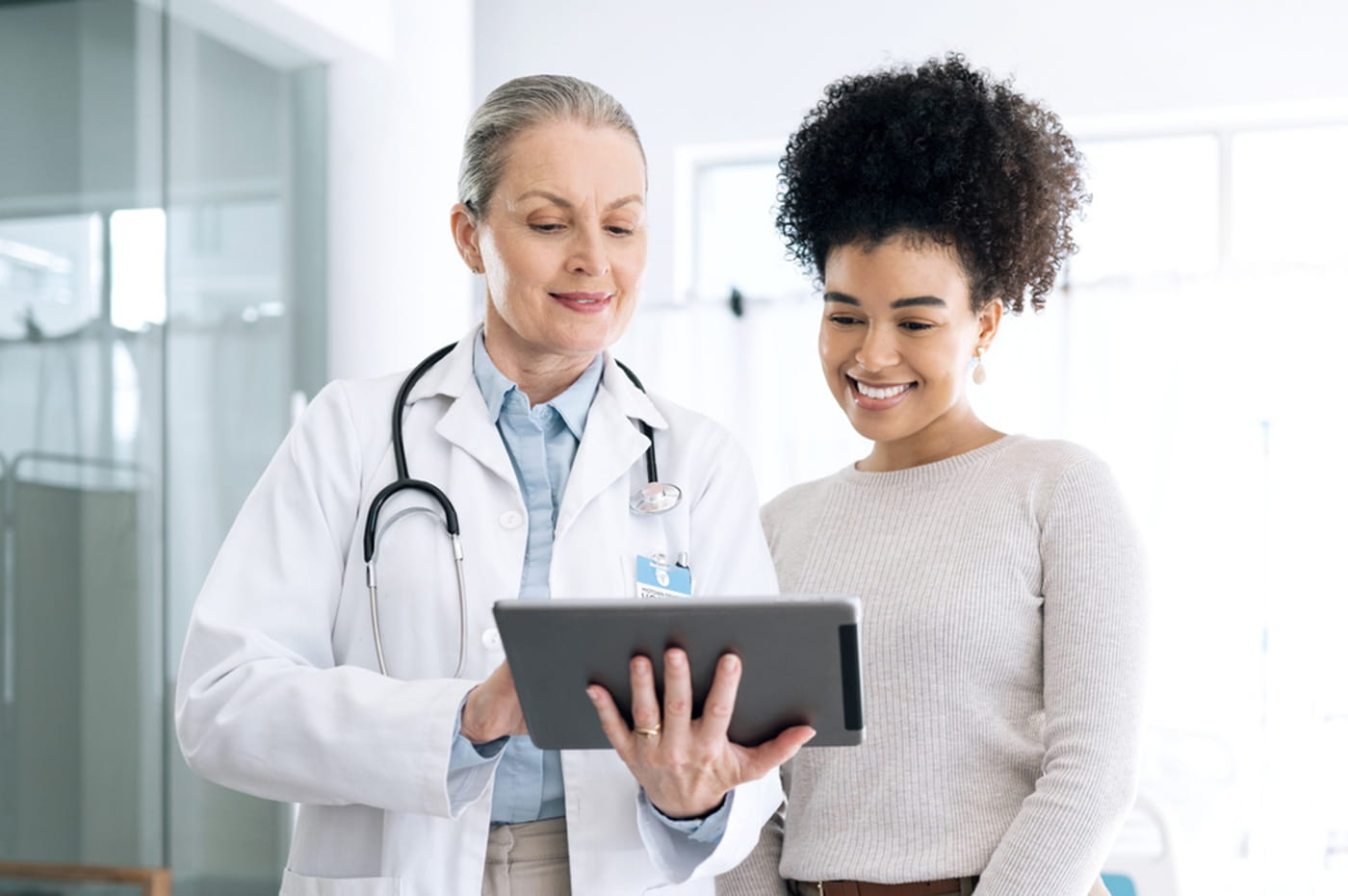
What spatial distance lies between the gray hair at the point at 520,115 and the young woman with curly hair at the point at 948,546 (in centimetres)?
42

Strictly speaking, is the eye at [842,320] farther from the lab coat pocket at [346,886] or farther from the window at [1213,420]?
the window at [1213,420]

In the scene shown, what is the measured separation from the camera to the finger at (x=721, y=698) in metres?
Answer: 0.98

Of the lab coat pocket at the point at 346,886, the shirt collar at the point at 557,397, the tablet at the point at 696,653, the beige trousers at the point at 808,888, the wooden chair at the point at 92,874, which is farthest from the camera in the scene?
the wooden chair at the point at 92,874

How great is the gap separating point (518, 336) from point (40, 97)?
1487 mm

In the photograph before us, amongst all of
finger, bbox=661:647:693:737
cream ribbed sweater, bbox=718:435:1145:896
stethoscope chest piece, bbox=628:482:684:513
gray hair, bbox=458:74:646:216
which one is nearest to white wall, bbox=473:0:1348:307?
cream ribbed sweater, bbox=718:435:1145:896

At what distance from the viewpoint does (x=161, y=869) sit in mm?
2543

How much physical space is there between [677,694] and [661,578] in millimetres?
231

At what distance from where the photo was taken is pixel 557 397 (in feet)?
4.27

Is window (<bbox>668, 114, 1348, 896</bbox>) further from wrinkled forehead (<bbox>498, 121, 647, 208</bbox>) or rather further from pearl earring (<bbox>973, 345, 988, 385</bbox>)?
wrinkled forehead (<bbox>498, 121, 647, 208</bbox>)

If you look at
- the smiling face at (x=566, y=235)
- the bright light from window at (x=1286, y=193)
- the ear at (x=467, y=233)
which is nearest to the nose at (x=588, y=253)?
the smiling face at (x=566, y=235)

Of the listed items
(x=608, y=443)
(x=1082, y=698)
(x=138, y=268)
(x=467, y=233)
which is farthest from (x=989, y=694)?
(x=138, y=268)

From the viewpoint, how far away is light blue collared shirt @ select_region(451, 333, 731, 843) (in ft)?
3.90

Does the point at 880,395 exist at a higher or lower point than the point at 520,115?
lower

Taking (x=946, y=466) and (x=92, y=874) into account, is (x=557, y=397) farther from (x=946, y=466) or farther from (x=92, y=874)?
(x=92, y=874)
